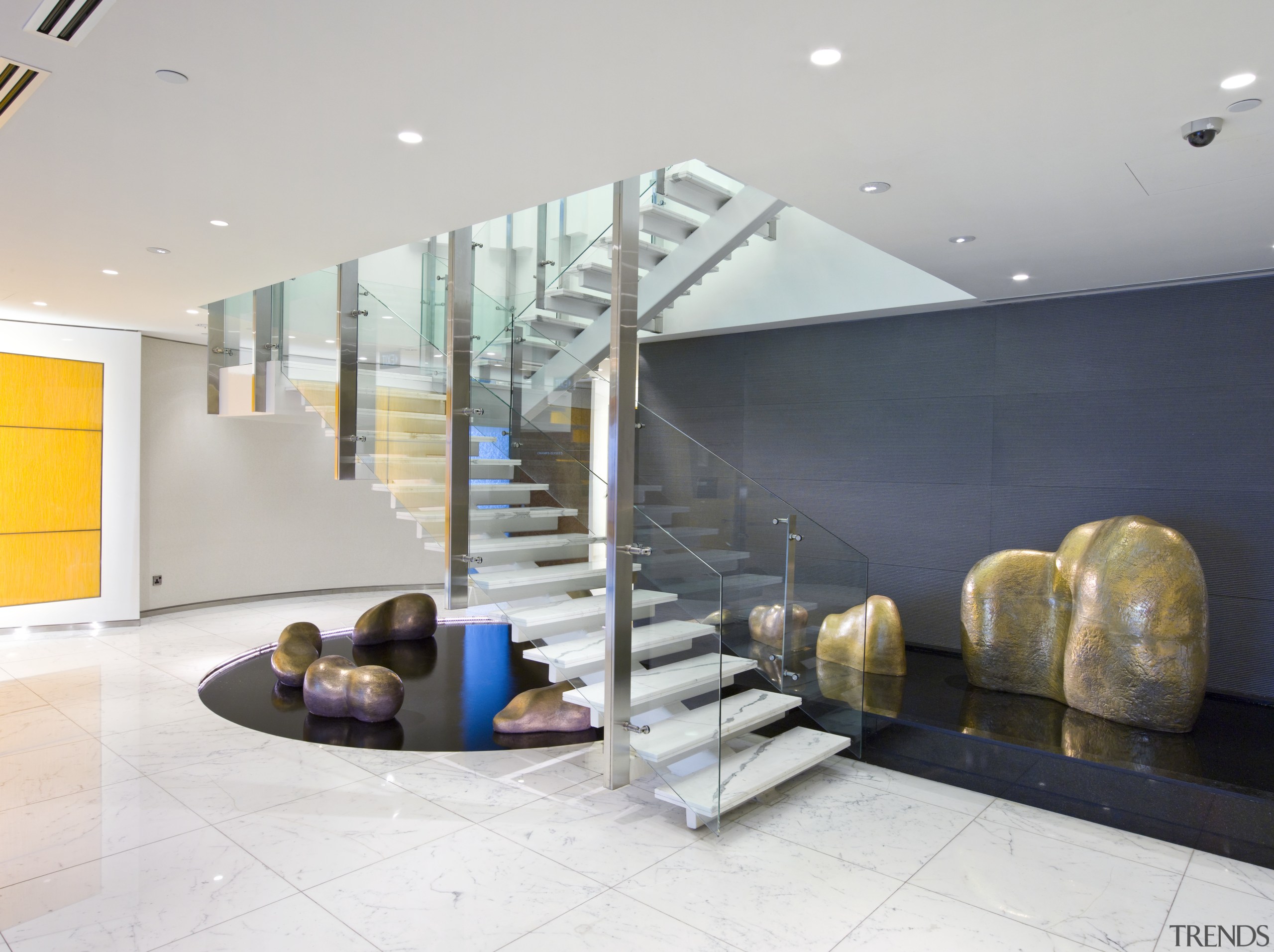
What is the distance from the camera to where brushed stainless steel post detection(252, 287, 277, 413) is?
6.29 m

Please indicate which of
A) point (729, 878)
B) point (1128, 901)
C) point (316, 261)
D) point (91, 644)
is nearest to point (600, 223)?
point (316, 261)

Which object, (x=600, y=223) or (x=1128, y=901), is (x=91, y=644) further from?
(x=1128, y=901)

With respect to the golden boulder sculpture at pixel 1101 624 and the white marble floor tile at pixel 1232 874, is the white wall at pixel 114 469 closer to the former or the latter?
the golden boulder sculpture at pixel 1101 624

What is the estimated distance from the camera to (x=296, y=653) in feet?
19.3

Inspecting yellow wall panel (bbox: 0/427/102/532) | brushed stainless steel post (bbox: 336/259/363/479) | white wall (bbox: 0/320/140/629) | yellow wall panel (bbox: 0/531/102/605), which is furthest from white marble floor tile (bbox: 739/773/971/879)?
yellow wall panel (bbox: 0/427/102/532)

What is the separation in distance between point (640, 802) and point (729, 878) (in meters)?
0.83

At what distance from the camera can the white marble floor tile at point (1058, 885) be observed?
288cm

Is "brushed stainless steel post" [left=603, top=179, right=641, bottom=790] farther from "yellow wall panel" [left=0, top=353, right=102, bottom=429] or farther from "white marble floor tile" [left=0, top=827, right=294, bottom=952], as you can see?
"yellow wall panel" [left=0, top=353, right=102, bottom=429]

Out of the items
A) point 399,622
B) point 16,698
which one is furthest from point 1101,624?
point 16,698

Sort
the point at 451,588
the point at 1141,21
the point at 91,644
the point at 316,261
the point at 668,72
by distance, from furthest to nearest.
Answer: the point at 91,644 → the point at 316,261 → the point at 451,588 → the point at 668,72 → the point at 1141,21

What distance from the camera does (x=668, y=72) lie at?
241 cm

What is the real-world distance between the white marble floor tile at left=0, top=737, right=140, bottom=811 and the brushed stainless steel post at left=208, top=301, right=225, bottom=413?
3394mm

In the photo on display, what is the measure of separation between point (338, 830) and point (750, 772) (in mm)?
1924

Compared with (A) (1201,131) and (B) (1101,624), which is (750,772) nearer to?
(B) (1101,624)
